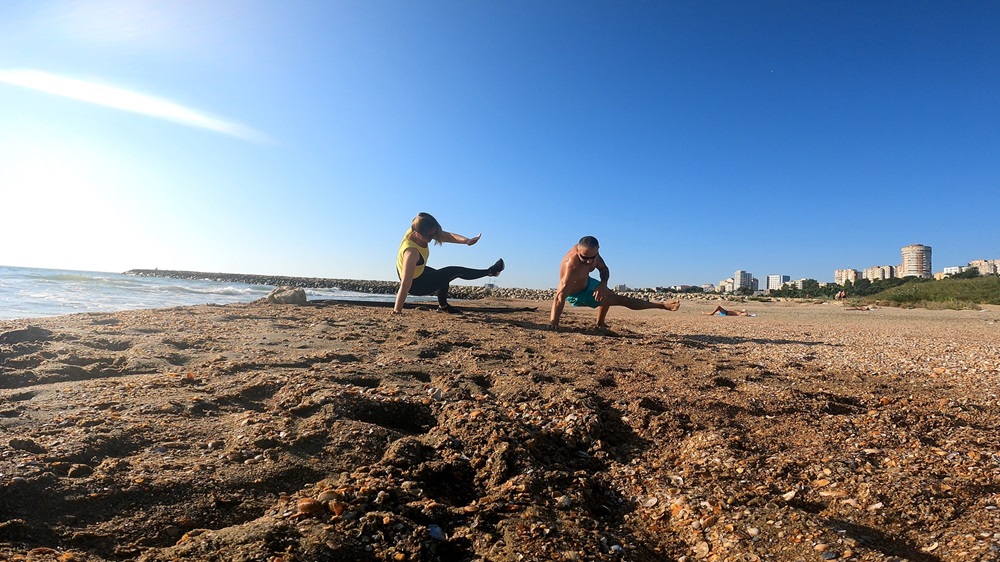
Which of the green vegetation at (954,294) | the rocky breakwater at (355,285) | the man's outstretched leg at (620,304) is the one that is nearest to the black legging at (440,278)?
the man's outstretched leg at (620,304)

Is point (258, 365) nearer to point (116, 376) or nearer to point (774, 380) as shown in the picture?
point (116, 376)

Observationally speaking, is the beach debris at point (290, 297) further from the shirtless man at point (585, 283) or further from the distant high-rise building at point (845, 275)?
the distant high-rise building at point (845, 275)

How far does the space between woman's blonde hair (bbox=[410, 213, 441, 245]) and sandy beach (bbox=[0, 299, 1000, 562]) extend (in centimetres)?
383

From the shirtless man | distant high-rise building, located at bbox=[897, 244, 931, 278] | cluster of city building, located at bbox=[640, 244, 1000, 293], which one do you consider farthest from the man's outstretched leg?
distant high-rise building, located at bbox=[897, 244, 931, 278]

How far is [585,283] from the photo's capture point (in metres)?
6.58

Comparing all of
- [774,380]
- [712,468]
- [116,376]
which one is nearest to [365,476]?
[712,468]

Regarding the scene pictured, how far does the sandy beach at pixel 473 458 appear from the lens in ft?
4.75

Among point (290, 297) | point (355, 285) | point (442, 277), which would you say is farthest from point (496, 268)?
point (355, 285)

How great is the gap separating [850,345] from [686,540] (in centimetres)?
504

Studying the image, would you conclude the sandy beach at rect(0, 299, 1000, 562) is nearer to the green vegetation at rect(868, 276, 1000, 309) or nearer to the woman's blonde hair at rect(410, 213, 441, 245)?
the woman's blonde hair at rect(410, 213, 441, 245)

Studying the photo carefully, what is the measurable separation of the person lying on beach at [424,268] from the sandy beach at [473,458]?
3.61 meters

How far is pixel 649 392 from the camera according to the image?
10.0 ft

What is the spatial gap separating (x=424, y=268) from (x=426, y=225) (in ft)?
2.41

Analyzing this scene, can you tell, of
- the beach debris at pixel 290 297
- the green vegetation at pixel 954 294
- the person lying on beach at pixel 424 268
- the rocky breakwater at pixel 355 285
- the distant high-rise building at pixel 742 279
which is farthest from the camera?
the distant high-rise building at pixel 742 279
